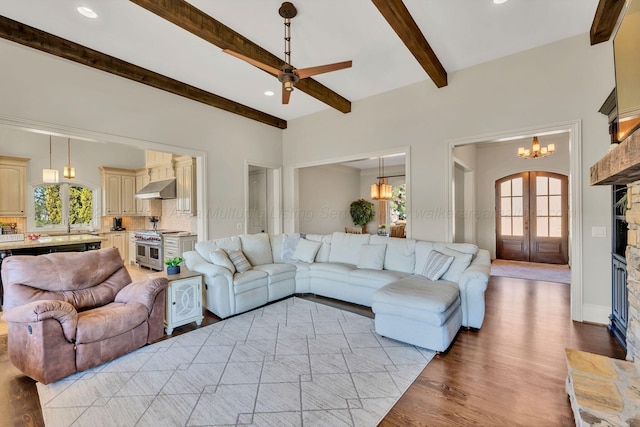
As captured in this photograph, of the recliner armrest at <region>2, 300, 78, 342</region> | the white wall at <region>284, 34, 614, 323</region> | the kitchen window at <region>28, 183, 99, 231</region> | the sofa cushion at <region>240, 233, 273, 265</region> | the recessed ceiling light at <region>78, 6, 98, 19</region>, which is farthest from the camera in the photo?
the kitchen window at <region>28, 183, 99, 231</region>

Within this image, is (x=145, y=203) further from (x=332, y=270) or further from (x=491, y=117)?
(x=491, y=117)

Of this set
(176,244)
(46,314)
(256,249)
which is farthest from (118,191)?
(46,314)

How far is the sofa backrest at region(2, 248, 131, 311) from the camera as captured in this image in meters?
2.47

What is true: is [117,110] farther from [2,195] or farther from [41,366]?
[2,195]

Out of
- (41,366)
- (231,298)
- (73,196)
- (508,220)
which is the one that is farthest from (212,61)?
(508,220)

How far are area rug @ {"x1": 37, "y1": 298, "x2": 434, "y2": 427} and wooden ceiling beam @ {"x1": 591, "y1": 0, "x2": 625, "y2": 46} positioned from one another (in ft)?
12.3

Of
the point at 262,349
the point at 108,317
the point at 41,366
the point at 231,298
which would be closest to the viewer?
the point at 41,366

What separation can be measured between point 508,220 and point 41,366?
28.5ft

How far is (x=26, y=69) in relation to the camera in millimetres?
3312

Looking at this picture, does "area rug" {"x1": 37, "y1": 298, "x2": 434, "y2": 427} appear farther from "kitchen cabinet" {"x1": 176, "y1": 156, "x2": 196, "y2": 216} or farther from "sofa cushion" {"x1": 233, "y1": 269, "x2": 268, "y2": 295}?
"kitchen cabinet" {"x1": 176, "y1": 156, "x2": 196, "y2": 216}

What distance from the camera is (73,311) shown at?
93.6 inches

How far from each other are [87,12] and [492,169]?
8.21 m

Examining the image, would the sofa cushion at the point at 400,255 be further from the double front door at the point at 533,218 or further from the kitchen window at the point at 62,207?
the kitchen window at the point at 62,207

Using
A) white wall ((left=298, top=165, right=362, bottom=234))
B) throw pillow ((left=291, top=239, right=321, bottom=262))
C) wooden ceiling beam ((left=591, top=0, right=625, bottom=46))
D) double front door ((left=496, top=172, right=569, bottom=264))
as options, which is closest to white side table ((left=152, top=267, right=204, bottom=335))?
throw pillow ((left=291, top=239, right=321, bottom=262))
